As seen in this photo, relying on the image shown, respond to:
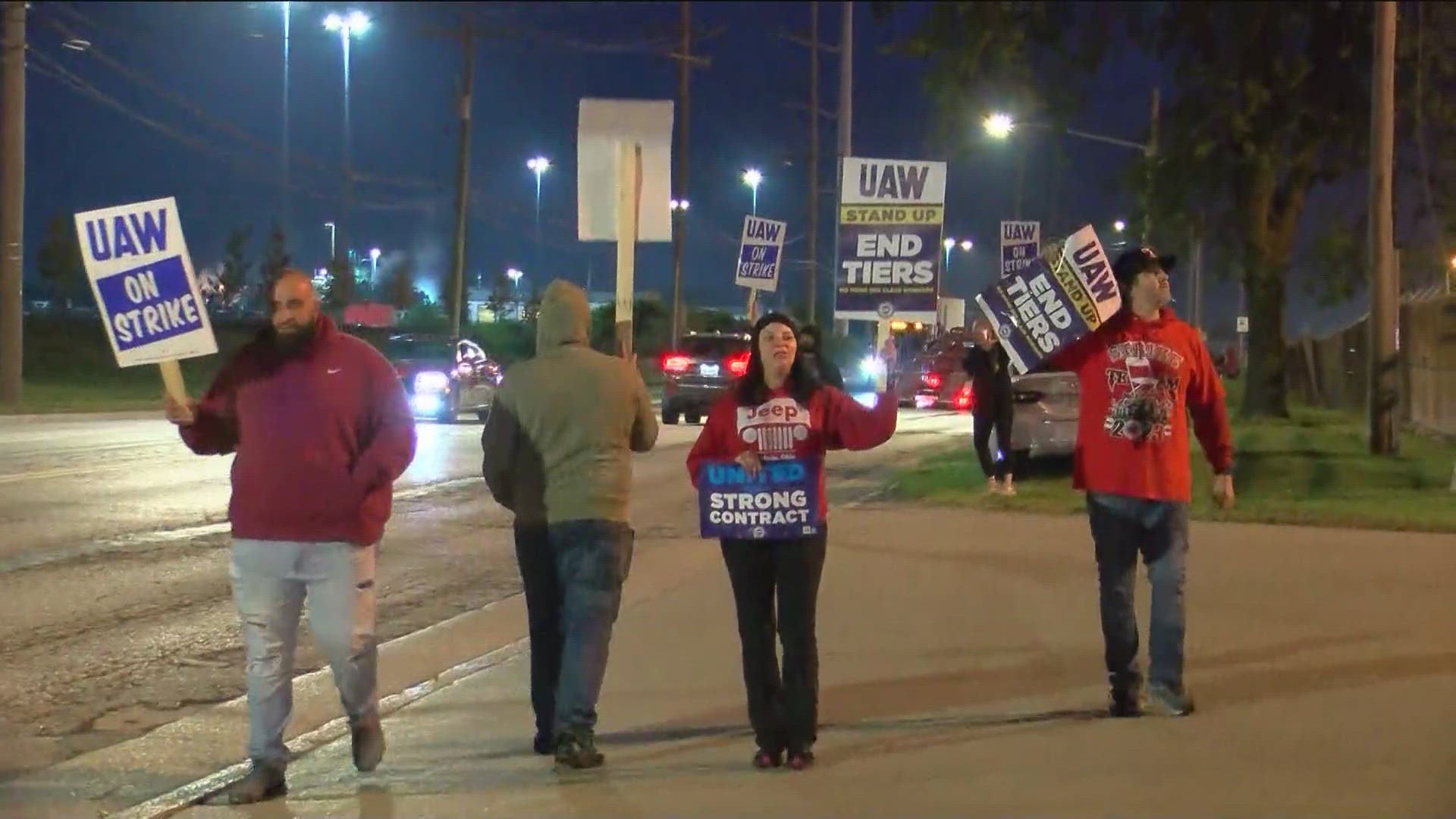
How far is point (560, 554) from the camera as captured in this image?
21.5 feet

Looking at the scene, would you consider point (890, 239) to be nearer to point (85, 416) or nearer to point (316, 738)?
point (316, 738)

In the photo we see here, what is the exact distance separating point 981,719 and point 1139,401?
5.03 feet

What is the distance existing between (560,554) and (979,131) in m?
18.5

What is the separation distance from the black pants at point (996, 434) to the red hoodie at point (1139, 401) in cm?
826

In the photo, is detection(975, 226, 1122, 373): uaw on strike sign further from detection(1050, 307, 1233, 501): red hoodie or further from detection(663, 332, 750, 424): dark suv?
detection(663, 332, 750, 424): dark suv

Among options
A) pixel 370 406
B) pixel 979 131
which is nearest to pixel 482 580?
pixel 370 406

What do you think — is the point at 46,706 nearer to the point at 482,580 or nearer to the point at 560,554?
the point at 560,554

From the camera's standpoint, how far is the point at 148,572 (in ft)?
38.3

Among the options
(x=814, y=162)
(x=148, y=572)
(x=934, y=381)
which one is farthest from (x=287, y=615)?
(x=814, y=162)

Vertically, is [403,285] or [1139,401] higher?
[403,285]

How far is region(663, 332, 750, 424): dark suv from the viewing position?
93.7 feet

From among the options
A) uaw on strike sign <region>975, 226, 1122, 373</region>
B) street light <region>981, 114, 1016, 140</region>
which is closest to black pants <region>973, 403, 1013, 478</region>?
uaw on strike sign <region>975, 226, 1122, 373</region>

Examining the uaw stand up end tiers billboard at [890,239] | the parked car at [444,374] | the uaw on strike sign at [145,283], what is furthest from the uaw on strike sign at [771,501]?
the parked car at [444,374]

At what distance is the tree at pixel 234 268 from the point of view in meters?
64.9
